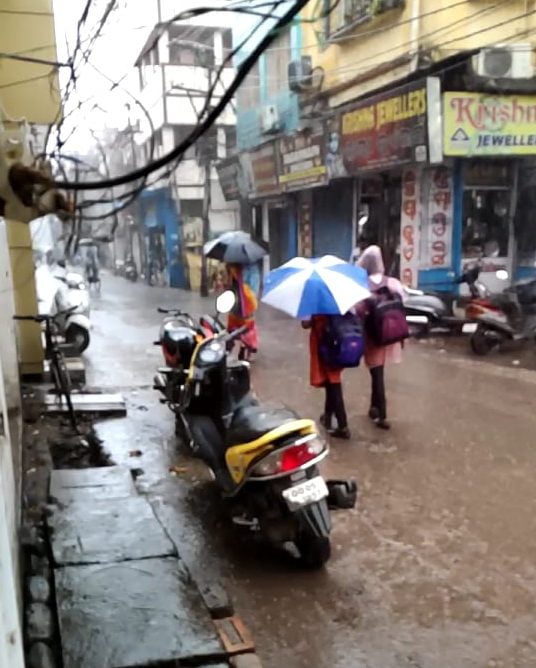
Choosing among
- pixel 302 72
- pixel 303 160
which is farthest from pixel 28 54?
pixel 302 72

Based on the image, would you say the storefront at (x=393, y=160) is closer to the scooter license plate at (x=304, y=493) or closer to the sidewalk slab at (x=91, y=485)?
the sidewalk slab at (x=91, y=485)

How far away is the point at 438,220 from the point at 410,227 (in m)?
0.55

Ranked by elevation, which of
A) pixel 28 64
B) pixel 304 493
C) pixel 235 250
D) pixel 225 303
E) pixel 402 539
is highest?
pixel 28 64

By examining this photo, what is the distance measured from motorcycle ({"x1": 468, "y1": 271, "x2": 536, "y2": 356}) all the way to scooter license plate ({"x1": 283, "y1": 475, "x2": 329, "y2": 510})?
6.79 meters

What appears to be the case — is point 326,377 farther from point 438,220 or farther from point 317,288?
point 438,220

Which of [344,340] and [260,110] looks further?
[260,110]

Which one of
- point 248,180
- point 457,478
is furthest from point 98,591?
point 248,180

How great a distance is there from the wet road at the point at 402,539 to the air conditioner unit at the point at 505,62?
19.7 feet

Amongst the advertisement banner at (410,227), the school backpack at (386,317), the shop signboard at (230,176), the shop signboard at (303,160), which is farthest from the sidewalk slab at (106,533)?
the shop signboard at (230,176)

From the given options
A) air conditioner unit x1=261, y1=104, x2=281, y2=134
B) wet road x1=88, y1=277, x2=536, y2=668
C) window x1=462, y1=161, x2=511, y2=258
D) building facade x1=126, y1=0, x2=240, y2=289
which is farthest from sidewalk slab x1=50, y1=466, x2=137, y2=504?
building facade x1=126, y1=0, x2=240, y2=289

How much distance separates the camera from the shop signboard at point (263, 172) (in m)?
18.3

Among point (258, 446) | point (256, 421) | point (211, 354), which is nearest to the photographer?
point (258, 446)

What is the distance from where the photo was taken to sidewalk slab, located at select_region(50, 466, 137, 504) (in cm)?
438

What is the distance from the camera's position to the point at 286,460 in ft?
12.6
